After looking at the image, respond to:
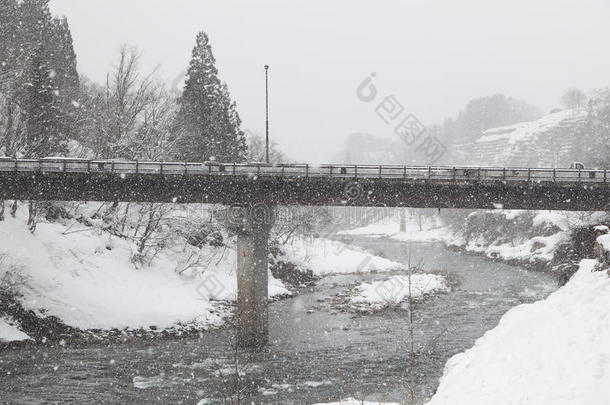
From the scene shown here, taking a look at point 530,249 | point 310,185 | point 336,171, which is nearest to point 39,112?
point 310,185

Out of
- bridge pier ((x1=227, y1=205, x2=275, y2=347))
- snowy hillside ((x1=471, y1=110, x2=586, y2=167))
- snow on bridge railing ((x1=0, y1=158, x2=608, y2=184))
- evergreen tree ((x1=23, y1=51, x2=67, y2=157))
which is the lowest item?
bridge pier ((x1=227, y1=205, x2=275, y2=347))

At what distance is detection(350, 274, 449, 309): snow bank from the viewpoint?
114ft

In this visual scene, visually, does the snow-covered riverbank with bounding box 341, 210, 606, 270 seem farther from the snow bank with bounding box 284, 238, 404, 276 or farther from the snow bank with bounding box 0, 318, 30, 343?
the snow bank with bounding box 0, 318, 30, 343

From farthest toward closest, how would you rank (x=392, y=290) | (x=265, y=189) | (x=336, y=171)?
(x=392, y=290), (x=265, y=189), (x=336, y=171)

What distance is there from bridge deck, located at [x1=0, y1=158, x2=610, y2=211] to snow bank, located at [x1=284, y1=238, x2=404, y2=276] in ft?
77.8

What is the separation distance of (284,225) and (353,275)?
9.18m

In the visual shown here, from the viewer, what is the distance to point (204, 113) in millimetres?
47875

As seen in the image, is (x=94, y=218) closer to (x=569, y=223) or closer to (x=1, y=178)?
(x=1, y=178)

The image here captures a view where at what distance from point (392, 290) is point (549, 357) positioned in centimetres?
2852

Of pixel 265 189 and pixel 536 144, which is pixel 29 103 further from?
pixel 536 144

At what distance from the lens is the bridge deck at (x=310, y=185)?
25.4 metres

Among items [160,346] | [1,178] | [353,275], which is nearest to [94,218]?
[1,178]

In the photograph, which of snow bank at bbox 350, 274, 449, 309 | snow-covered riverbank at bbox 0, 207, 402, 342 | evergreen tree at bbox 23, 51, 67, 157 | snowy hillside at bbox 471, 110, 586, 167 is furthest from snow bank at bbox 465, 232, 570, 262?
snowy hillside at bbox 471, 110, 586, 167

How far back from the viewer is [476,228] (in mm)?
79812
